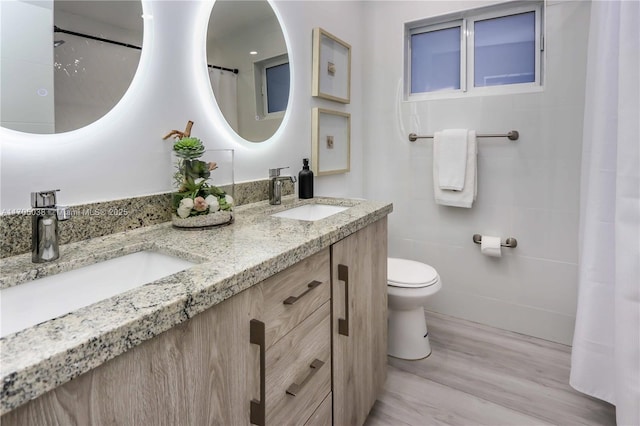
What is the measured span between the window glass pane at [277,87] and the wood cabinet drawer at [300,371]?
1054 millimetres

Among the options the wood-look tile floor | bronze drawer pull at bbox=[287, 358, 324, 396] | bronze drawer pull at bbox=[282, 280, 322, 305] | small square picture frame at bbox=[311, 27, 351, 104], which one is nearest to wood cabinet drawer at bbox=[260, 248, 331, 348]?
bronze drawer pull at bbox=[282, 280, 322, 305]

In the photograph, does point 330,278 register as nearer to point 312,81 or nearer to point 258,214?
point 258,214

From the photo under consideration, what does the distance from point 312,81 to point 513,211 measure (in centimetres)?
144

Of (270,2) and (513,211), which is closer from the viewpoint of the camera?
(270,2)

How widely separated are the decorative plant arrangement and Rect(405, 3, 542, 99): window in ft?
5.84

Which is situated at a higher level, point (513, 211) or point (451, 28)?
point (451, 28)

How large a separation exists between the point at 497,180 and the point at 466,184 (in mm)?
193

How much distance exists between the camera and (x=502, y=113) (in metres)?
2.19

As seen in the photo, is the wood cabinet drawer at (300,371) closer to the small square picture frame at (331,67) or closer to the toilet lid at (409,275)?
the toilet lid at (409,275)

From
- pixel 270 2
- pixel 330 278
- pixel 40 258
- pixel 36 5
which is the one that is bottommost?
pixel 330 278

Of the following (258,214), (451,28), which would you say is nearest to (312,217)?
(258,214)

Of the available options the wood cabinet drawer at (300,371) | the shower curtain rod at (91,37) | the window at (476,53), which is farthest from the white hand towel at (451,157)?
the shower curtain rod at (91,37)

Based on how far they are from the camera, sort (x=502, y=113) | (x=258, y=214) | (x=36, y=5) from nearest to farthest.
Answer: (x=36, y=5), (x=258, y=214), (x=502, y=113)

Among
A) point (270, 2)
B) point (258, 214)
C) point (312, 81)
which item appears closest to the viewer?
point (258, 214)
